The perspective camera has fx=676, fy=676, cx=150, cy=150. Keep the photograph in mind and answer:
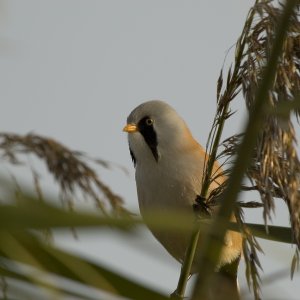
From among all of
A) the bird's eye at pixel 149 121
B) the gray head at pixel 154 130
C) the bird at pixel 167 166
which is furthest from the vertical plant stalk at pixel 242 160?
the bird's eye at pixel 149 121

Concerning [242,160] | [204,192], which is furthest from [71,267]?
[204,192]

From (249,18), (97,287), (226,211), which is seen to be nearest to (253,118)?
(226,211)

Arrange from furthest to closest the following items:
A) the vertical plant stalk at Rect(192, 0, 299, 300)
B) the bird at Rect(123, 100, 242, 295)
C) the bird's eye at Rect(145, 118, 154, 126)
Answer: the bird's eye at Rect(145, 118, 154, 126), the bird at Rect(123, 100, 242, 295), the vertical plant stalk at Rect(192, 0, 299, 300)

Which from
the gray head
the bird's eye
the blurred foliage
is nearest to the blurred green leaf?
the blurred foliage

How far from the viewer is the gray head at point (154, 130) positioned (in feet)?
14.4

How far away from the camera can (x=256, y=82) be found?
2195 millimetres

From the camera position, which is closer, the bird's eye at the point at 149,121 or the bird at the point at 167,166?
the bird at the point at 167,166

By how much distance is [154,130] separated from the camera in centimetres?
453

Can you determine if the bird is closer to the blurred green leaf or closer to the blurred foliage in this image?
the blurred foliage

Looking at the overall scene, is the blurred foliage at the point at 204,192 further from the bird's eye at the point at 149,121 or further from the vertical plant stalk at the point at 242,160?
the bird's eye at the point at 149,121

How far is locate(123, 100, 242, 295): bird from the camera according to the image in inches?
159

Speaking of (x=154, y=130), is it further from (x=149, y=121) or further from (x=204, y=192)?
(x=204, y=192)

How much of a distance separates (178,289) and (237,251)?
6.33ft

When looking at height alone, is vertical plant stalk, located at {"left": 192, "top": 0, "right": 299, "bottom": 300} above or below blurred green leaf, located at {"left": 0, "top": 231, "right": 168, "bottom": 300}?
above
